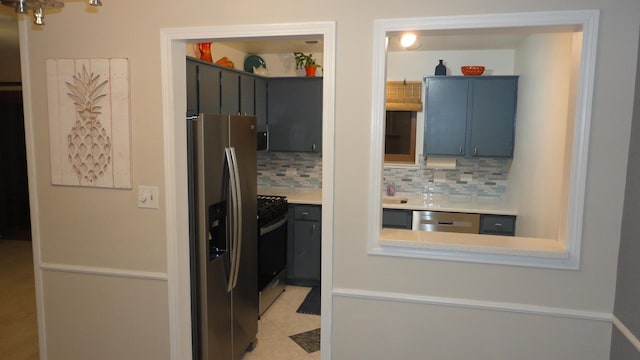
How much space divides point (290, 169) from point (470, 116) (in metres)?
2.06

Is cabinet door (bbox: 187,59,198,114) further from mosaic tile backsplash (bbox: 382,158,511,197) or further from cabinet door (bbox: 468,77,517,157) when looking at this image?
cabinet door (bbox: 468,77,517,157)

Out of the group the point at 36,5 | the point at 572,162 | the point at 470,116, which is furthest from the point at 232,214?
the point at 470,116

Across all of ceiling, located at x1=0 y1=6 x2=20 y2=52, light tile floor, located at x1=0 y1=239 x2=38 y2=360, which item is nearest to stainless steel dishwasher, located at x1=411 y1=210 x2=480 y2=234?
light tile floor, located at x1=0 y1=239 x2=38 y2=360

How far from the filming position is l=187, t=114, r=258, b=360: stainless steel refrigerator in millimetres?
2455

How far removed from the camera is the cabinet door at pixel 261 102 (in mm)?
4473

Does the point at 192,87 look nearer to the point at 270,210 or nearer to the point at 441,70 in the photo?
the point at 270,210

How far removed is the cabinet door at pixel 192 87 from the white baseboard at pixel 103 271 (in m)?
1.15

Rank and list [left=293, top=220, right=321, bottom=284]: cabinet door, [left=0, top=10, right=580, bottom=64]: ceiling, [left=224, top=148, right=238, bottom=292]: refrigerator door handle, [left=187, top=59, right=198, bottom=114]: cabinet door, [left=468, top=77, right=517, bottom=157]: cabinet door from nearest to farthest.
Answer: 1. [left=224, top=148, right=238, bottom=292]: refrigerator door handle
2. [left=187, top=59, right=198, bottom=114]: cabinet door
3. [left=0, top=10, right=580, bottom=64]: ceiling
4. [left=468, top=77, right=517, bottom=157]: cabinet door
5. [left=293, top=220, right=321, bottom=284]: cabinet door

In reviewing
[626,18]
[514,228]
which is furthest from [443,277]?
[514,228]

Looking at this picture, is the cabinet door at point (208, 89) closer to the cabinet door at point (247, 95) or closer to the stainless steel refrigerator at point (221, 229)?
the stainless steel refrigerator at point (221, 229)

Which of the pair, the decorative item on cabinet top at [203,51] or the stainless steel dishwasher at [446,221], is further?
the stainless steel dishwasher at [446,221]

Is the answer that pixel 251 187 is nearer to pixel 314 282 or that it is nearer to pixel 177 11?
pixel 177 11

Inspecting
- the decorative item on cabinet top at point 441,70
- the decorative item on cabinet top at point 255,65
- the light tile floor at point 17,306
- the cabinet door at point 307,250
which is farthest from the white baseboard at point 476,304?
the decorative item on cabinet top at point 255,65

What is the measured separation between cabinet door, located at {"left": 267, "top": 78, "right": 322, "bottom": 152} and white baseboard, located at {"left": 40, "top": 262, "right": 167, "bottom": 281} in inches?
101
